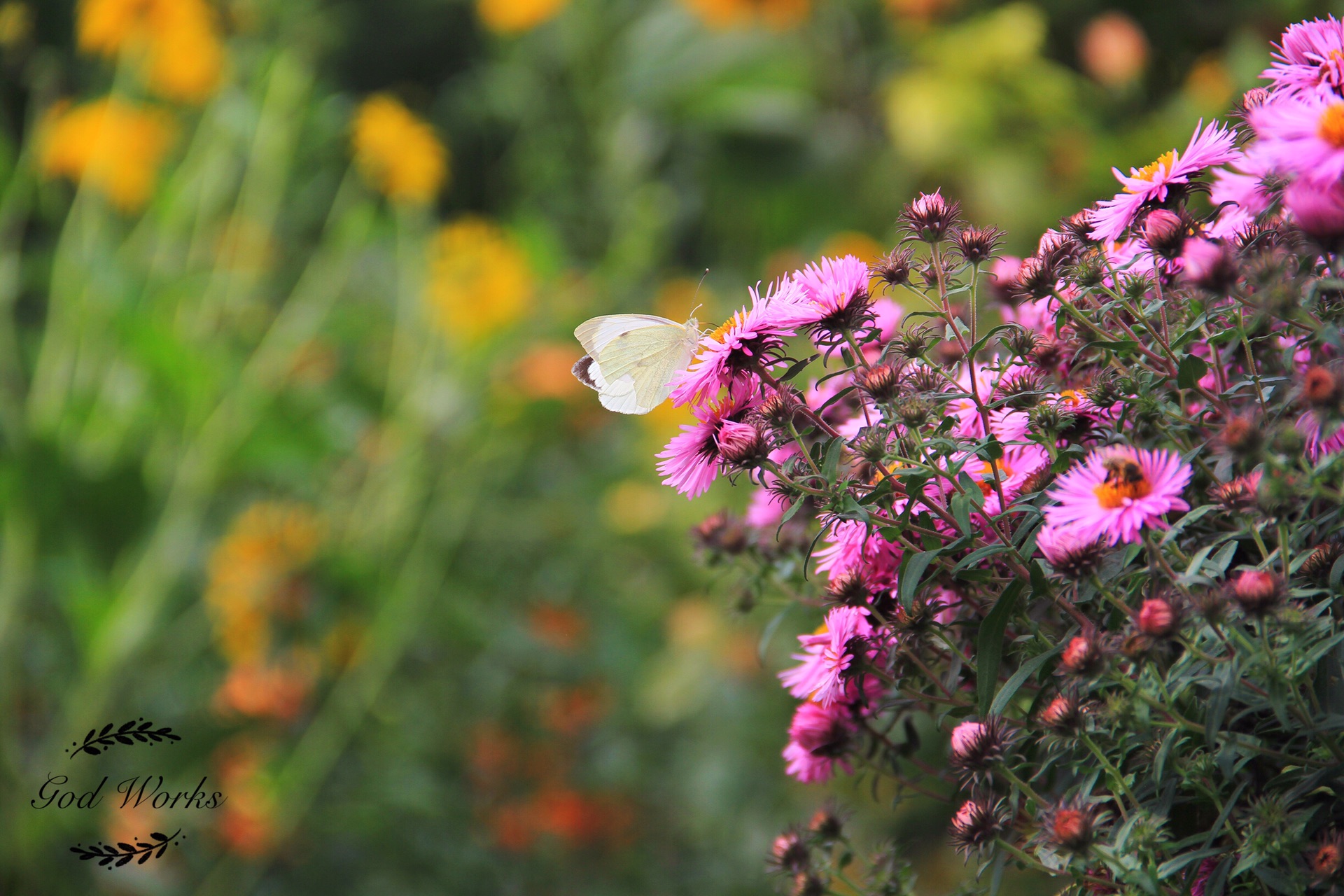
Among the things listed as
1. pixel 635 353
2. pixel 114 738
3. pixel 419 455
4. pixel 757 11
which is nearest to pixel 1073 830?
pixel 635 353

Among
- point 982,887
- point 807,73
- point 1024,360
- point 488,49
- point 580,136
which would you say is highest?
point 488,49

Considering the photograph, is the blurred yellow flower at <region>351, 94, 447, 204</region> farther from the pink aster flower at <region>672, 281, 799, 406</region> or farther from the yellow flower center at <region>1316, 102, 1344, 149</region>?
the yellow flower center at <region>1316, 102, 1344, 149</region>

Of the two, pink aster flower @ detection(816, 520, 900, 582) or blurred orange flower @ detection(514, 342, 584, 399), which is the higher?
blurred orange flower @ detection(514, 342, 584, 399)

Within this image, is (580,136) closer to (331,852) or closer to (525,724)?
(525,724)

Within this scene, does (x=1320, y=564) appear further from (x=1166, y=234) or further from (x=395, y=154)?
(x=395, y=154)

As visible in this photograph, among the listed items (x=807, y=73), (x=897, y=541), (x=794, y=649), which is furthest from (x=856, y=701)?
(x=807, y=73)

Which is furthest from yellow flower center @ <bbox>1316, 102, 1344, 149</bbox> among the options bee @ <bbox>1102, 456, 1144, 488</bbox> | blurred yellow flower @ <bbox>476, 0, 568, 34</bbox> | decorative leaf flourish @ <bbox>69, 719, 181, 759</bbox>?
blurred yellow flower @ <bbox>476, 0, 568, 34</bbox>

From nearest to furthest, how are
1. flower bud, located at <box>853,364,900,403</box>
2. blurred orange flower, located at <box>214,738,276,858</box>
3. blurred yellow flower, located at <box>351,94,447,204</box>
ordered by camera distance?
flower bud, located at <box>853,364,900,403</box> → blurred orange flower, located at <box>214,738,276,858</box> → blurred yellow flower, located at <box>351,94,447,204</box>

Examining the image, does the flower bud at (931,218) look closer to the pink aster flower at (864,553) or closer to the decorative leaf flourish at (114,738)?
the pink aster flower at (864,553)
